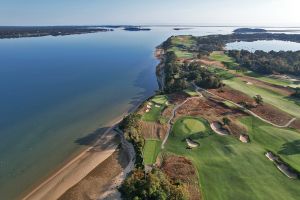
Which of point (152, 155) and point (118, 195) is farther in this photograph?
point (152, 155)

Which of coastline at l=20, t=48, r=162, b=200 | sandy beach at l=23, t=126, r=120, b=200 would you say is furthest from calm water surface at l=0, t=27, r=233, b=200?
sandy beach at l=23, t=126, r=120, b=200

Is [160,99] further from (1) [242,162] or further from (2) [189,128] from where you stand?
(1) [242,162]

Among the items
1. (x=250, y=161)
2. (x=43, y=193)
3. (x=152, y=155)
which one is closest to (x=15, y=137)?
(x=43, y=193)

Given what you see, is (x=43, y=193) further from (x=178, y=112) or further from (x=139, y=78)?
(x=139, y=78)

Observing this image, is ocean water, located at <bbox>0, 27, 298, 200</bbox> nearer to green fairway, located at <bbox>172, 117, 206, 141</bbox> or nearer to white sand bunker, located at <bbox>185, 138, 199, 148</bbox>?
green fairway, located at <bbox>172, 117, 206, 141</bbox>

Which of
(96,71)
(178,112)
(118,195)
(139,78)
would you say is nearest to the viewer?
(118,195)

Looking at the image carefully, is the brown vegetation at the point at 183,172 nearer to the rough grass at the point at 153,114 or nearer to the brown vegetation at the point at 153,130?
the brown vegetation at the point at 153,130

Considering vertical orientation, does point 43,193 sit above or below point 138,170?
below
